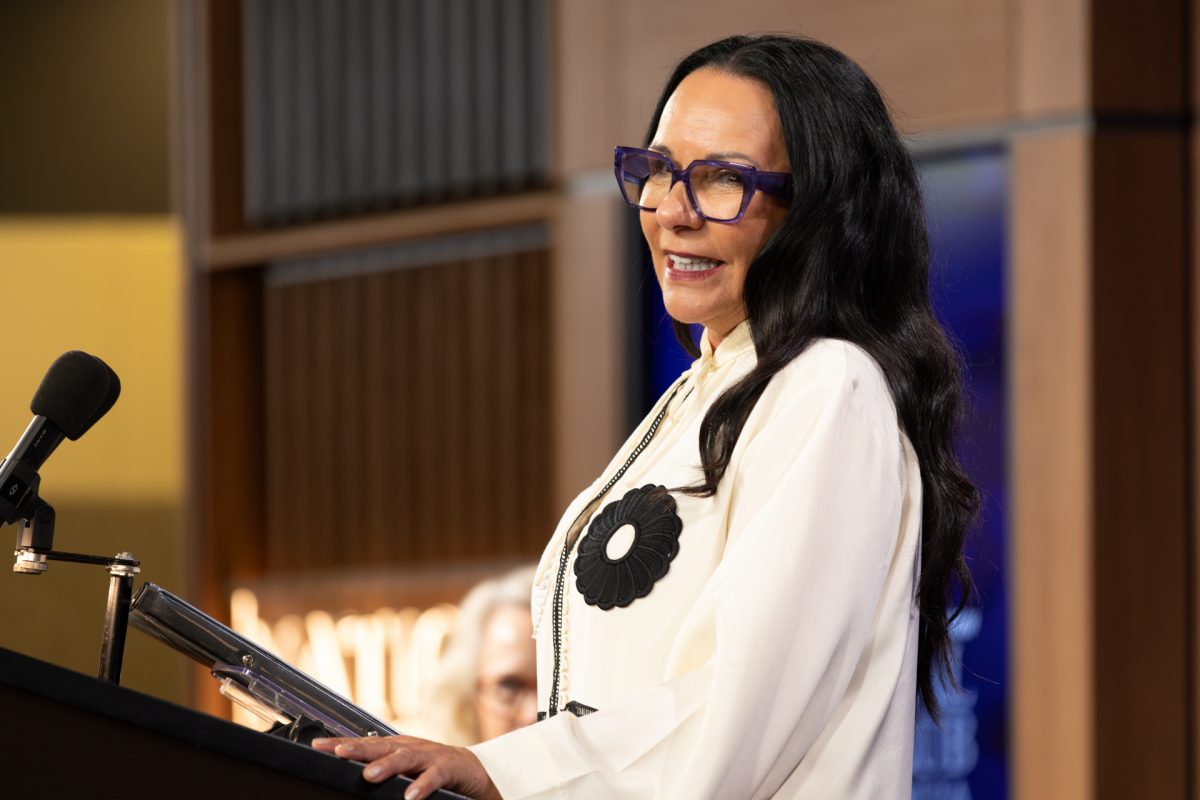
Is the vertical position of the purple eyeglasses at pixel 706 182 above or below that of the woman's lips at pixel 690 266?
above

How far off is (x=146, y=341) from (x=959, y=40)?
4.95 m

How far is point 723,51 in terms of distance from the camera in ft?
5.06

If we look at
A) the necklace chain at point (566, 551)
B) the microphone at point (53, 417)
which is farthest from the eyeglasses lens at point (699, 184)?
the microphone at point (53, 417)

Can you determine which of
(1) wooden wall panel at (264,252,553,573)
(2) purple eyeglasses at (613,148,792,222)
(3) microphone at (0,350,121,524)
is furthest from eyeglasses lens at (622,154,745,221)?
(1) wooden wall panel at (264,252,553,573)

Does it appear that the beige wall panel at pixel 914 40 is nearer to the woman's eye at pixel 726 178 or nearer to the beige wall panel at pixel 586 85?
the beige wall panel at pixel 586 85

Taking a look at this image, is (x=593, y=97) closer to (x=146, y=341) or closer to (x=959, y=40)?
(x=959, y=40)

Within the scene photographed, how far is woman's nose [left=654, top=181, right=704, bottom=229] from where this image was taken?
4.91 feet

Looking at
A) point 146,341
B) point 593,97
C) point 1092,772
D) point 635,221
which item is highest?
point 593,97

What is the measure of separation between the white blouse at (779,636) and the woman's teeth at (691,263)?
0.17 m

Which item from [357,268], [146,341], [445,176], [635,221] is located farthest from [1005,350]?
[146,341]

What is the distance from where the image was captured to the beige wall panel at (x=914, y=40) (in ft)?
13.1

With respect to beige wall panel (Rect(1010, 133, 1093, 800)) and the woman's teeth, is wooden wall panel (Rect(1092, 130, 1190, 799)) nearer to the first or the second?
beige wall panel (Rect(1010, 133, 1093, 800))

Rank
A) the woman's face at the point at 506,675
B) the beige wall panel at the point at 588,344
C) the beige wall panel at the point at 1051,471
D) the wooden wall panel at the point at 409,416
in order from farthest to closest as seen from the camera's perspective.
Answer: the wooden wall panel at the point at 409,416 → the beige wall panel at the point at 588,344 → the beige wall panel at the point at 1051,471 → the woman's face at the point at 506,675

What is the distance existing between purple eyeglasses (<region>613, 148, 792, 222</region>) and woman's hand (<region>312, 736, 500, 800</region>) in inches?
20.6
